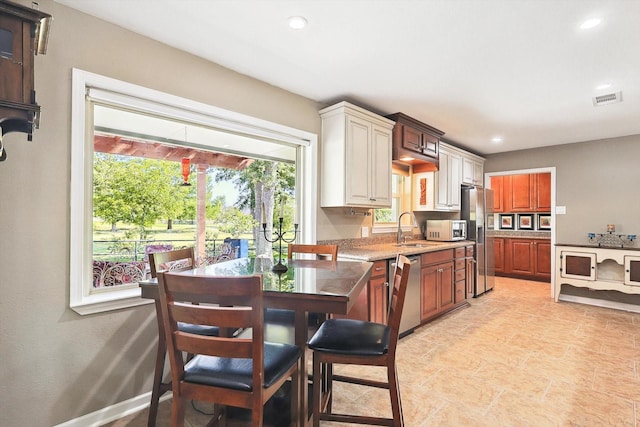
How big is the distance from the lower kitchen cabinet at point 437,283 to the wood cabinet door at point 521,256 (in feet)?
10.8

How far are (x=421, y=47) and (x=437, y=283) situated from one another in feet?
8.69

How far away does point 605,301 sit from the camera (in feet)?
15.0

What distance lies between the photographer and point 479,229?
197 inches

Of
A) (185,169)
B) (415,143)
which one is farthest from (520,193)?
(185,169)

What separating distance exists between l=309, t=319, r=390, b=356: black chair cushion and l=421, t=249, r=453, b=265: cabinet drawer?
196 cm

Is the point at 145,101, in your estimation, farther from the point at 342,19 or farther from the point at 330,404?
the point at 330,404

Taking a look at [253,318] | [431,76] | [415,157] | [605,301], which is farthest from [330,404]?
[605,301]

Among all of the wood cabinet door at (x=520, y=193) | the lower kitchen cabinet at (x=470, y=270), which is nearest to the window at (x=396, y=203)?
the lower kitchen cabinet at (x=470, y=270)

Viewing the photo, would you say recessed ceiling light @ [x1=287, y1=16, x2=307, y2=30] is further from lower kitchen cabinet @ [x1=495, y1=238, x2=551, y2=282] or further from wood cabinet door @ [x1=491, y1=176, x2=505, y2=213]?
lower kitchen cabinet @ [x1=495, y1=238, x2=551, y2=282]

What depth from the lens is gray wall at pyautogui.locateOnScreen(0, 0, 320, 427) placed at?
1.65 m

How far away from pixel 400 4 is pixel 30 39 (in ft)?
5.90

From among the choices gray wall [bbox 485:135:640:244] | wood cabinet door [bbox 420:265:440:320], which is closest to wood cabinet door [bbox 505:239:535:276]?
gray wall [bbox 485:135:640:244]

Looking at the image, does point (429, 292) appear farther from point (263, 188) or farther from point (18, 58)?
point (18, 58)

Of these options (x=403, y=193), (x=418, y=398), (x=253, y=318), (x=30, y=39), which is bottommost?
(x=418, y=398)
